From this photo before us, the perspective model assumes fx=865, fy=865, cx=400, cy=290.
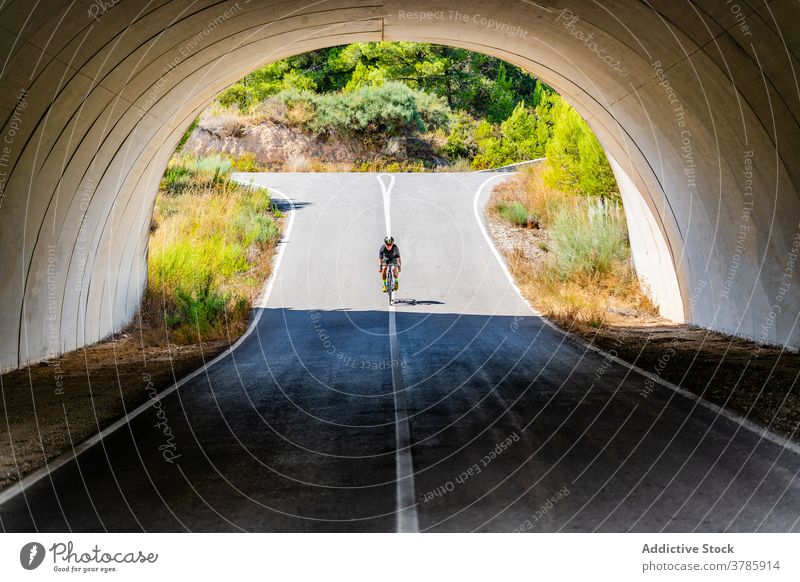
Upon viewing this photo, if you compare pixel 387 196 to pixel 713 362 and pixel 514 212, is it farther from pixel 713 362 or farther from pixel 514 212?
pixel 713 362

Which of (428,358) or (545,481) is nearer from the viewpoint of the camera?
(545,481)

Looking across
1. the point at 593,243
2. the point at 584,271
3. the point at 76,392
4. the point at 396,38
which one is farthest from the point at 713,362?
the point at 593,243

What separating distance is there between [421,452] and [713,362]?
635 cm

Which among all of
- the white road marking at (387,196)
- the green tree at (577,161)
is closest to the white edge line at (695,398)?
the green tree at (577,161)

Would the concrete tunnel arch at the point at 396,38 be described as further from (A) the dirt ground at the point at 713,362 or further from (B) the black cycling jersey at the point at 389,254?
(B) the black cycling jersey at the point at 389,254

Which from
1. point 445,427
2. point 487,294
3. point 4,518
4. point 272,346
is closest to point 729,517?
point 445,427

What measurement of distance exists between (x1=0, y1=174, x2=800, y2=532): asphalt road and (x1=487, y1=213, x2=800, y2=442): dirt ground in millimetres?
459

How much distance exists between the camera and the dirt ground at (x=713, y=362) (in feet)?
31.0

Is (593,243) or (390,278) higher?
(593,243)

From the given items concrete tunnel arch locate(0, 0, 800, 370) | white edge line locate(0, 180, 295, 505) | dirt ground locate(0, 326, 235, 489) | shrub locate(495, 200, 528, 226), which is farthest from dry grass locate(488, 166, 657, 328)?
dirt ground locate(0, 326, 235, 489)

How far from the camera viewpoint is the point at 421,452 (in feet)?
26.3

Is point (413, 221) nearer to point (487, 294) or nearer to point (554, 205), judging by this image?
point (554, 205)

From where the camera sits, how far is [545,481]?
6.88m

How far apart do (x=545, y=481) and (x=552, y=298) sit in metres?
15.0
